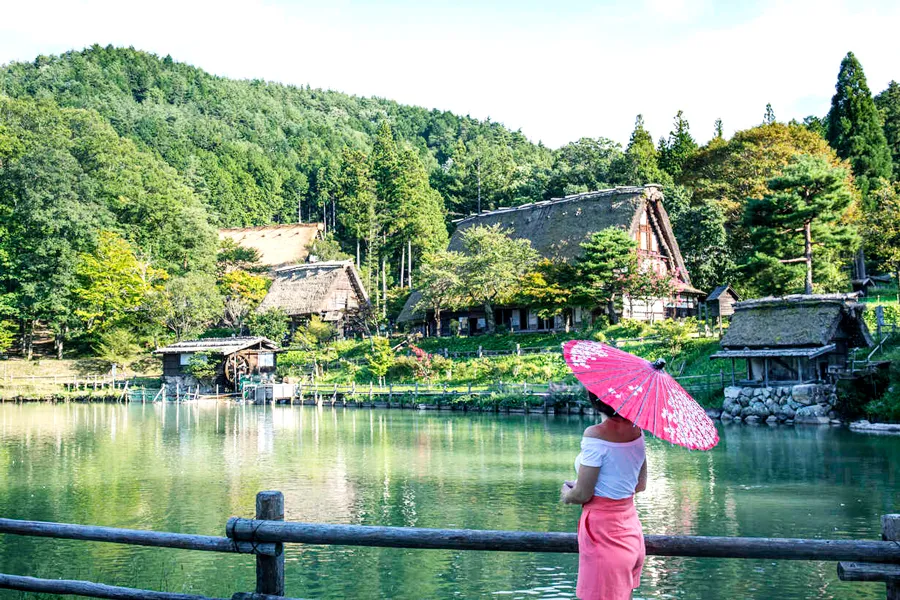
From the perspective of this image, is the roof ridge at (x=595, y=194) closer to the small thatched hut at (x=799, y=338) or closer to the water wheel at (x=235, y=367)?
the small thatched hut at (x=799, y=338)

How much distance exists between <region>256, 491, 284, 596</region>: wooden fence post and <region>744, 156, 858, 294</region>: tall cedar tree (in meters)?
29.0

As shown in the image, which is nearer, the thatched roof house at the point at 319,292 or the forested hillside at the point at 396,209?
the forested hillside at the point at 396,209

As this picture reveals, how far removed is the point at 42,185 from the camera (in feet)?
151

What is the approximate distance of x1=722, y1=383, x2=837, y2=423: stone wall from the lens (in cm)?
2458

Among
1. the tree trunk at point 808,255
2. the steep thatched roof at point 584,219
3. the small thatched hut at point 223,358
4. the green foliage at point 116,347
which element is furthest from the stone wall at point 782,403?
the green foliage at point 116,347

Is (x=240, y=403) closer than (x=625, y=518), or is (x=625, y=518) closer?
(x=625, y=518)

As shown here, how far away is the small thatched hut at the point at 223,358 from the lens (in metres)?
41.6

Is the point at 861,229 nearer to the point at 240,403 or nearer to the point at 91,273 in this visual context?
the point at 240,403

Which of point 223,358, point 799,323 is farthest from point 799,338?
point 223,358

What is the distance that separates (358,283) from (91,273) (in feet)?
49.0

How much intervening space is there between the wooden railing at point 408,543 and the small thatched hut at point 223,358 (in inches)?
1470

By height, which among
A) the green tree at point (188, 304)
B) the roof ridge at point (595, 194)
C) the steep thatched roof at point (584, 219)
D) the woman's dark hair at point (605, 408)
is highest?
the roof ridge at point (595, 194)

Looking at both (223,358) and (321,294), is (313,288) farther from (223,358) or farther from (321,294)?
(223,358)

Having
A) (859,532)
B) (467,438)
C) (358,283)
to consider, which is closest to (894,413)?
(467,438)
